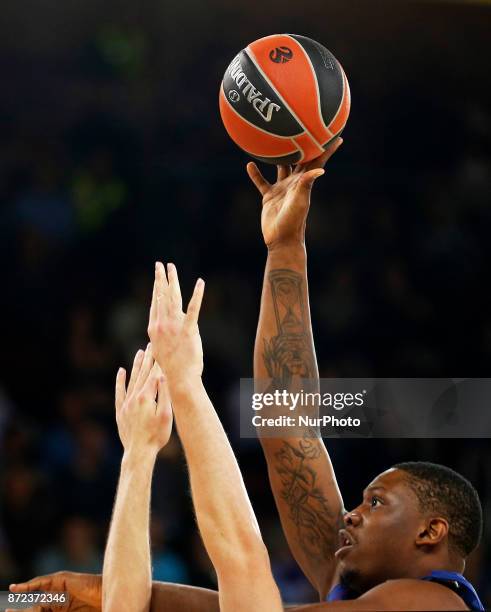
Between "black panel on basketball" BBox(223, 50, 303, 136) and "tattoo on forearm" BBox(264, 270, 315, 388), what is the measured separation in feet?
1.46

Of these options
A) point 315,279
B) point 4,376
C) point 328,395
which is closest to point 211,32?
point 315,279

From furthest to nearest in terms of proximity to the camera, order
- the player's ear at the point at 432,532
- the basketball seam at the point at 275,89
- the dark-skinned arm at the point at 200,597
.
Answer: the basketball seam at the point at 275,89
the player's ear at the point at 432,532
the dark-skinned arm at the point at 200,597

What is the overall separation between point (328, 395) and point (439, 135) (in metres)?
3.15

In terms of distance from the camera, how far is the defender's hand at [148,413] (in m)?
2.46

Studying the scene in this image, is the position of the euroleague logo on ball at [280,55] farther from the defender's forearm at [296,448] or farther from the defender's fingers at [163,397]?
the defender's fingers at [163,397]

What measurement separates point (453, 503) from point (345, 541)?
1.01 ft

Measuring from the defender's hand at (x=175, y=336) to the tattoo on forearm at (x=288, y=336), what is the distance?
2.12 feet

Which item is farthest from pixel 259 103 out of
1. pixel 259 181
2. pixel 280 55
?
pixel 259 181

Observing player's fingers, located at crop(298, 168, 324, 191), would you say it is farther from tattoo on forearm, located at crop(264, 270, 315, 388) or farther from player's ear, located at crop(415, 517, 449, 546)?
player's ear, located at crop(415, 517, 449, 546)

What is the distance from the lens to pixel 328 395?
4250 mm

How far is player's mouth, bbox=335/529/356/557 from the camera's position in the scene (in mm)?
2586

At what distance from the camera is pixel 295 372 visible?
9.73 feet

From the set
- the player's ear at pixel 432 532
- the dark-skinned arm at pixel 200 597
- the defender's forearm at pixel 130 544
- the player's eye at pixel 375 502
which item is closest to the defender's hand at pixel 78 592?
the dark-skinned arm at pixel 200 597

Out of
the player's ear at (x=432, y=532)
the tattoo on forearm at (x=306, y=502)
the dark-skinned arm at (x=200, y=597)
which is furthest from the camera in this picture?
the tattoo on forearm at (x=306, y=502)
